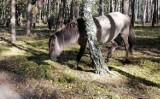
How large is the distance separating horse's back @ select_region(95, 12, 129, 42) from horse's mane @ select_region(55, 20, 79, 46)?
5.01ft

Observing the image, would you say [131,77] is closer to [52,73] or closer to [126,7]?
[52,73]

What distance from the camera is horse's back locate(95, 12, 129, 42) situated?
17.0m

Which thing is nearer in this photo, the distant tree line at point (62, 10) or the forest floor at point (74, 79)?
the forest floor at point (74, 79)

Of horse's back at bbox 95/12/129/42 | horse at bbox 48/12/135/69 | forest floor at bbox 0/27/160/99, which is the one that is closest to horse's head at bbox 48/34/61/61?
horse at bbox 48/12/135/69

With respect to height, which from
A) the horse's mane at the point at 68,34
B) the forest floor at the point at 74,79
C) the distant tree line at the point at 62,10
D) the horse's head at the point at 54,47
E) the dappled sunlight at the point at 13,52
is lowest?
the forest floor at the point at 74,79

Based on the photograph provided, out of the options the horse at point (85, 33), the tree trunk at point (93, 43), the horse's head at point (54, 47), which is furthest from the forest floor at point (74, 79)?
the horse at point (85, 33)

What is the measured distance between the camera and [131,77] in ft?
50.9

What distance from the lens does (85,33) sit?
15844mm

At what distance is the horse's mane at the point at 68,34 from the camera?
15758mm

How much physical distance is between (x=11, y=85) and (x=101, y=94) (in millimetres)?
4152

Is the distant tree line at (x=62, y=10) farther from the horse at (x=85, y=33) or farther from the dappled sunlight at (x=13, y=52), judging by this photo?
the dappled sunlight at (x=13, y=52)

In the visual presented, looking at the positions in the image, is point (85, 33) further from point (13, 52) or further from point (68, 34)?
point (13, 52)

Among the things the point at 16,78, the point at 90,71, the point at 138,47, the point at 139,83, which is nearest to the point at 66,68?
the point at 90,71

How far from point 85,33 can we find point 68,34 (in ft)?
2.89
